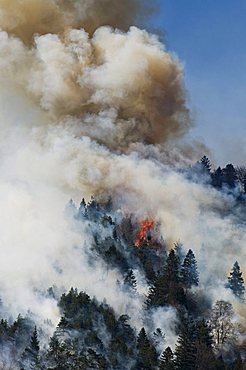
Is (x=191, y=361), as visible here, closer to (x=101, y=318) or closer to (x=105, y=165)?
(x=101, y=318)

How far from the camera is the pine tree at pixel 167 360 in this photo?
66.2 metres

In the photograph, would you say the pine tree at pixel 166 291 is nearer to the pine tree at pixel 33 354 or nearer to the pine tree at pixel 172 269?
the pine tree at pixel 172 269

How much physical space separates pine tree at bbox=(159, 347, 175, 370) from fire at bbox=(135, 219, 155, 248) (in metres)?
24.2

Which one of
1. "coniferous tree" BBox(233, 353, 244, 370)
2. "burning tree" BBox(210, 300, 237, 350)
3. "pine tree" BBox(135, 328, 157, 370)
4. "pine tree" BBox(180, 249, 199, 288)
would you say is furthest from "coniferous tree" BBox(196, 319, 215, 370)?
"pine tree" BBox(180, 249, 199, 288)

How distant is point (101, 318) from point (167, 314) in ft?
24.1

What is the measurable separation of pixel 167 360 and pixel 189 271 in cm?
2012

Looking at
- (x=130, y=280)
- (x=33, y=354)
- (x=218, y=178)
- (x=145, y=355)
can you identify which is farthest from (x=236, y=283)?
(x=218, y=178)

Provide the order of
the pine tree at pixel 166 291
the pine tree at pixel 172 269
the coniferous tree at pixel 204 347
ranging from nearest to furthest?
the coniferous tree at pixel 204 347, the pine tree at pixel 166 291, the pine tree at pixel 172 269

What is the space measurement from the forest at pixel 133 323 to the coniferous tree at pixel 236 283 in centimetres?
12

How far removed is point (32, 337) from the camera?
7138 centimetres

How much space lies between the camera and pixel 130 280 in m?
80.8

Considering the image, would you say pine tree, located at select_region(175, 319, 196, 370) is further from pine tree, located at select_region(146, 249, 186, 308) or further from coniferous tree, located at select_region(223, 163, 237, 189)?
coniferous tree, located at select_region(223, 163, 237, 189)

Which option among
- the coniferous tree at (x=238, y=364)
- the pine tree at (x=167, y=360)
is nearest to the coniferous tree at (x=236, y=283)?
the coniferous tree at (x=238, y=364)

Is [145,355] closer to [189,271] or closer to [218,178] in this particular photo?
[189,271]
